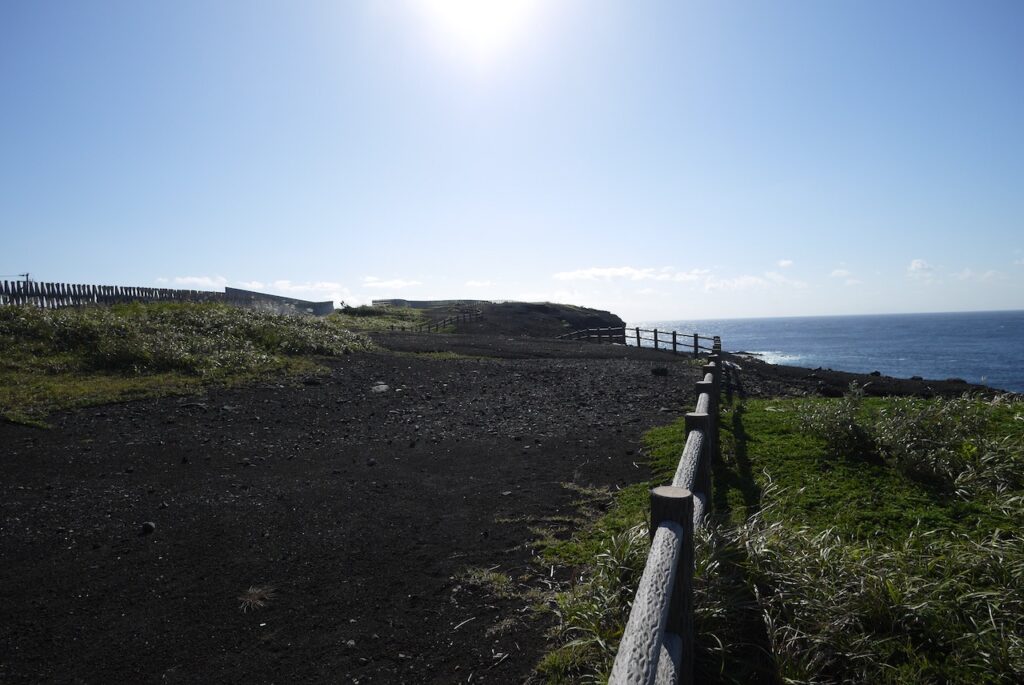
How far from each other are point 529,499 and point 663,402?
663cm

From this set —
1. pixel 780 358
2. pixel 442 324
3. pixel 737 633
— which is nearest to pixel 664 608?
pixel 737 633

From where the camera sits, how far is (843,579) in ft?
12.6

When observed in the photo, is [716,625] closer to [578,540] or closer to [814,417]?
[578,540]

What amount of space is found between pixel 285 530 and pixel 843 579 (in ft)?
16.1

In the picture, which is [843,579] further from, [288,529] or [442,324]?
[442,324]

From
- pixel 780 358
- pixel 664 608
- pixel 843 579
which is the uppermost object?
pixel 664 608

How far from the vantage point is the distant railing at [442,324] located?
117ft

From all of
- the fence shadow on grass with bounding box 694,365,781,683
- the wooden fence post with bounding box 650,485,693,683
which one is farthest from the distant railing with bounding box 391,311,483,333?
the wooden fence post with bounding box 650,485,693,683

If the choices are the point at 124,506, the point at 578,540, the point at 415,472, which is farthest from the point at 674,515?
the point at 124,506

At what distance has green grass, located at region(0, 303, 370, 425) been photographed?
11844mm

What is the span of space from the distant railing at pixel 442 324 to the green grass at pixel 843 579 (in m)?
29.4

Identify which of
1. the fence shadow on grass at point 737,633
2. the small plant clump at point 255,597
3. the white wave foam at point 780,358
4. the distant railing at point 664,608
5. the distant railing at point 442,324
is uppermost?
the distant railing at point 442,324

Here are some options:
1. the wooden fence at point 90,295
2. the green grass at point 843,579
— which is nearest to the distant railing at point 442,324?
the wooden fence at point 90,295

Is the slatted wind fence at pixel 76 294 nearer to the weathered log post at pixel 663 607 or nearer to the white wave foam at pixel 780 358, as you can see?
the weathered log post at pixel 663 607
